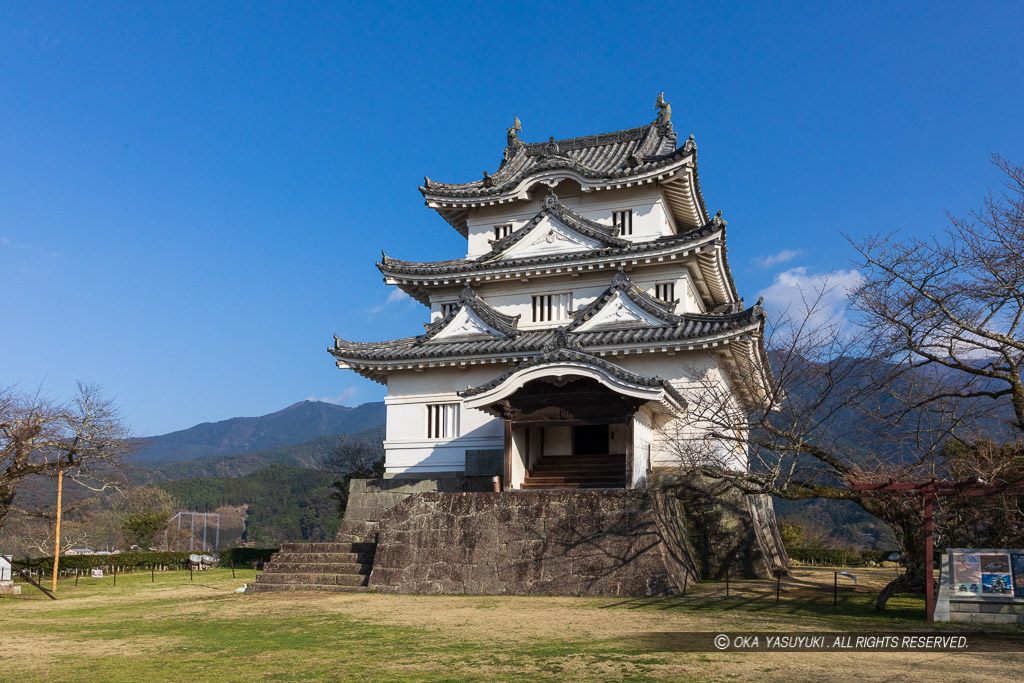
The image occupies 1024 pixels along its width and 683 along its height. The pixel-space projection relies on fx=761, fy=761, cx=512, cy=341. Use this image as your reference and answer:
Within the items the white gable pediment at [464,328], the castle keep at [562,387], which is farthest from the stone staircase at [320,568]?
the white gable pediment at [464,328]

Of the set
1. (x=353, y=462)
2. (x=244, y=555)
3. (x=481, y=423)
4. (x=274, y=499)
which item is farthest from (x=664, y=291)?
(x=274, y=499)

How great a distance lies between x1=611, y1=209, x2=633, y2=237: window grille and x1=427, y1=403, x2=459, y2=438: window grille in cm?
810

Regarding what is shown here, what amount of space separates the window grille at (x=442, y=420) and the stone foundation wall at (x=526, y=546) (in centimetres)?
506

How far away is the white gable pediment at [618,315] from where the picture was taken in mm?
22250

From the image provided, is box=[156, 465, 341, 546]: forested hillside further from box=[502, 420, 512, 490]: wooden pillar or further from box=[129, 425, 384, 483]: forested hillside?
box=[502, 420, 512, 490]: wooden pillar

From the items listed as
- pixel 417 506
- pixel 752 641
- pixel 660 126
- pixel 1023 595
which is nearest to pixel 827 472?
pixel 1023 595

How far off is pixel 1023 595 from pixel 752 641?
4635 millimetres

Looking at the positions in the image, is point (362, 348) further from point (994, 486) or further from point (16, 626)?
point (994, 486)

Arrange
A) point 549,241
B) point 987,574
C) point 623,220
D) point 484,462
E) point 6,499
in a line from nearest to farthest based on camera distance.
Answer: point 987,574 < point 6,499 < point 484,462 < point 549,241 < point 623,220

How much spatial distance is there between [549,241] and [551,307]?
2.16 metres

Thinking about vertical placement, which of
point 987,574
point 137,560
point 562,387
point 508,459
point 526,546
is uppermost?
point 562,387

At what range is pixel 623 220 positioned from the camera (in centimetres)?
2562

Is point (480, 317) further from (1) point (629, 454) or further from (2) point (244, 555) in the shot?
(2) point (244, 555)

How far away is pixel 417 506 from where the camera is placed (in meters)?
18.3
